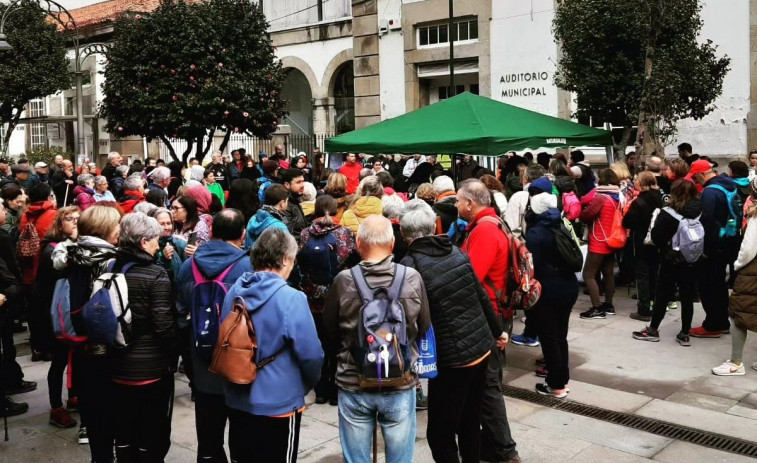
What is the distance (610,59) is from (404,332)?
36.0 ft

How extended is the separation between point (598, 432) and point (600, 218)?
3779 mm

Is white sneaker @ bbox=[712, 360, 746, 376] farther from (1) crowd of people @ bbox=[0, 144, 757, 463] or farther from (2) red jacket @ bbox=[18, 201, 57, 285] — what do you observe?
(2) red jacket @ bbox=[18, 201, 57, 285]

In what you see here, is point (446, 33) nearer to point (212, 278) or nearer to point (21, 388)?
point (21, 388)

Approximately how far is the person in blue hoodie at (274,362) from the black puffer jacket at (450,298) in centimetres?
84

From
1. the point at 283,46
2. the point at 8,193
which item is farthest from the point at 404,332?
the point at 283,46

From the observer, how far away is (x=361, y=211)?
7.07m

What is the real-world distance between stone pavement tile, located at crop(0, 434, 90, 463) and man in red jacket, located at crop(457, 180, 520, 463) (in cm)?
281

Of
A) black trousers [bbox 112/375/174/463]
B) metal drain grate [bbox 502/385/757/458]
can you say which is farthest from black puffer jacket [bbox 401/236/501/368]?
metal drain grate [bbox 502/385/757/458]

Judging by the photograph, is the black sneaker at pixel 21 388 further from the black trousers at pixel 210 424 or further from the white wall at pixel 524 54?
the white wall at pixel 524 54

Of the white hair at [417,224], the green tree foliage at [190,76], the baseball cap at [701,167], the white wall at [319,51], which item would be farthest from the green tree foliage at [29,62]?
the white hair at [417,224]

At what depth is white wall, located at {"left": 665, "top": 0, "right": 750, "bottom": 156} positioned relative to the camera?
49.9 ft

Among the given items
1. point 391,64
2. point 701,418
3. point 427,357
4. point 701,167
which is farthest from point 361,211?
point 391,64

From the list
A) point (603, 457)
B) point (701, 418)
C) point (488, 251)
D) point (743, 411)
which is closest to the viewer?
point (488, 251)

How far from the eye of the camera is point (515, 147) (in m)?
10.1
